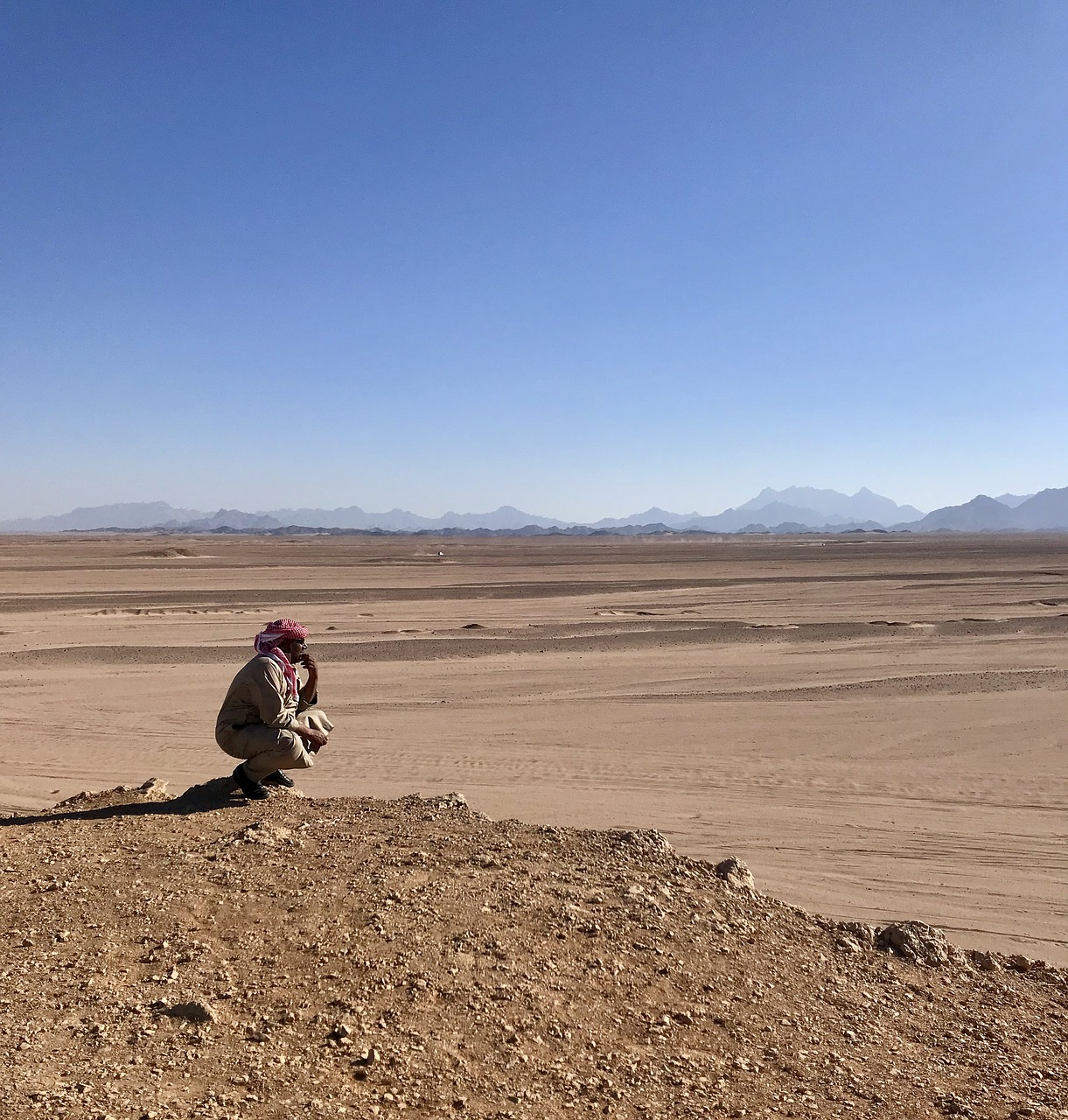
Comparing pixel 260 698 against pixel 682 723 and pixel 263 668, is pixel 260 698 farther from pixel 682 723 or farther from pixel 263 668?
pixel 682 723

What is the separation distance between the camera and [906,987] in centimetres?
481

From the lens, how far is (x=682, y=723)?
13789mm

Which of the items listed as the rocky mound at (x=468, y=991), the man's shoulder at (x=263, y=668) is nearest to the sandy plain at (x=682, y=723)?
the rocky mound at (x=468, y=991)

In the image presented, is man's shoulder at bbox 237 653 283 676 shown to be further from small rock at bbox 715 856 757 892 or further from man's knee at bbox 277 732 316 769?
small rock at bbox 715 856 757 892

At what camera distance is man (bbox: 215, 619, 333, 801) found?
6.57 m

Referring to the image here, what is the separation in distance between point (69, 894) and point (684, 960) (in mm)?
3384

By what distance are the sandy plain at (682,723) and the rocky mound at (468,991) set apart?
1.99 metres

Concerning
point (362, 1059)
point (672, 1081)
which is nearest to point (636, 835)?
point (672, 1081)

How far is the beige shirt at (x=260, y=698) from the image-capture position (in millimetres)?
6555

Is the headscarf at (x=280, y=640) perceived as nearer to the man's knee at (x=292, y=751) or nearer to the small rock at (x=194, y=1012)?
the man's knee at (x=292, y=751)

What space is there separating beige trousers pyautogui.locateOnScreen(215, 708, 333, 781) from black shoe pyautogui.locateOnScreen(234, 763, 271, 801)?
32 mm

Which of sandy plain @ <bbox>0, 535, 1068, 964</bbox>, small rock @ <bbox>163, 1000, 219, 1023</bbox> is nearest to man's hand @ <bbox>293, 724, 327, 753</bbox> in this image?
sandy plain @ <bbox>0, 535, 1068, 964</bbox>

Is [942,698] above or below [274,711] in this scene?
below

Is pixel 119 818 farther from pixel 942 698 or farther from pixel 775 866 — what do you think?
pixel 942 698
